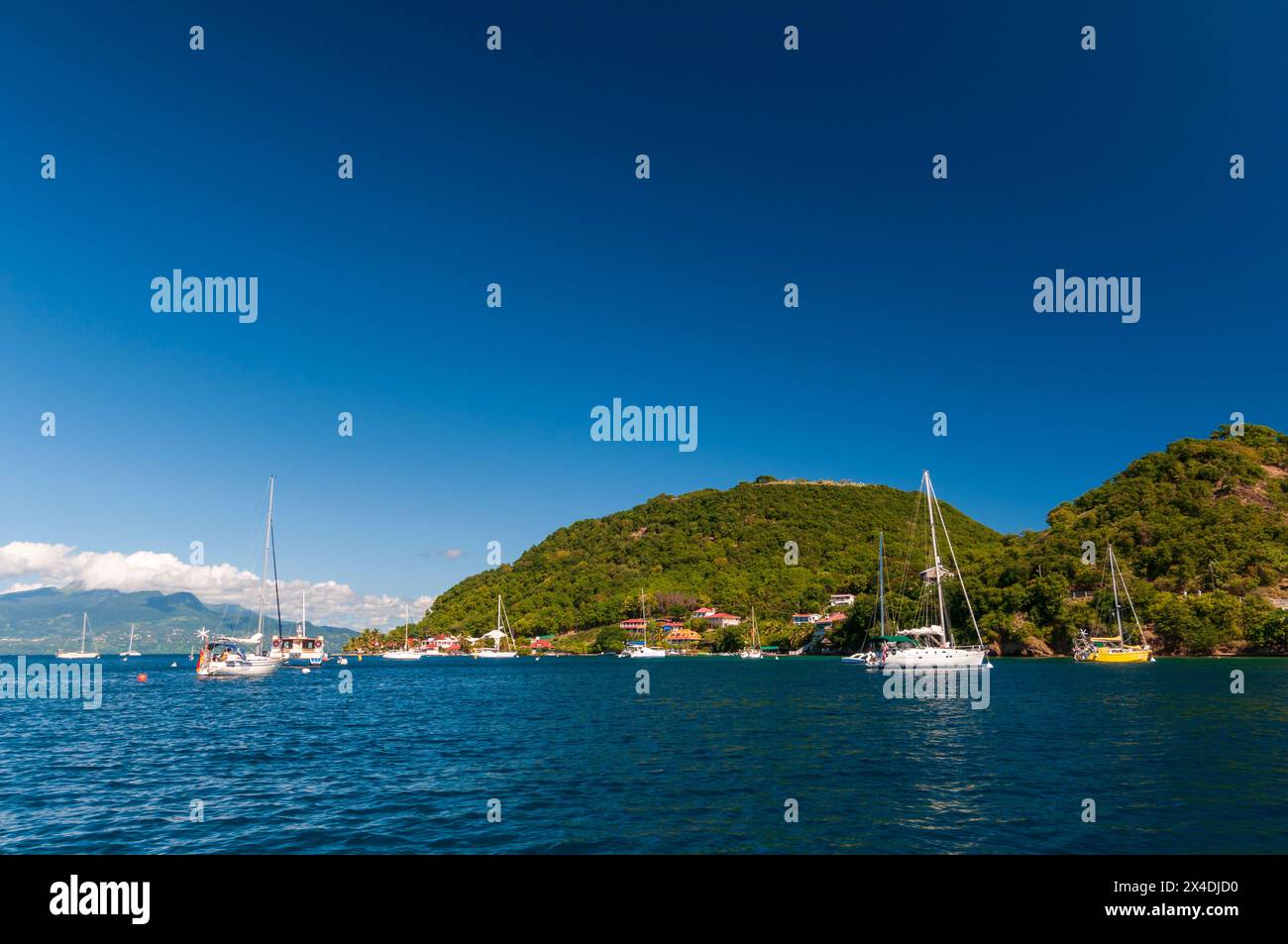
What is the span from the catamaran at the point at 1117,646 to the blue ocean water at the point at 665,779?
56.8 meters

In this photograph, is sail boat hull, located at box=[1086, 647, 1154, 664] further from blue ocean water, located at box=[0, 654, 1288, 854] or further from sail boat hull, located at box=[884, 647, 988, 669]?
blue ocean water, located at box=[0, 654, 1288, 854]

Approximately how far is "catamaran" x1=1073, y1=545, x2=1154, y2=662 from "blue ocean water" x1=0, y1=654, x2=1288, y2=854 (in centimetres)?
5679

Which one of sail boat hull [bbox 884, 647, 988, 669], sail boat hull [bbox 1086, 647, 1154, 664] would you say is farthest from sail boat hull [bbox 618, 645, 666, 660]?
sail boat hull [bbox 884, 647, 988, 669]

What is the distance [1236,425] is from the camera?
179 metres

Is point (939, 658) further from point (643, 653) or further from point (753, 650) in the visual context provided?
point (643, 653)

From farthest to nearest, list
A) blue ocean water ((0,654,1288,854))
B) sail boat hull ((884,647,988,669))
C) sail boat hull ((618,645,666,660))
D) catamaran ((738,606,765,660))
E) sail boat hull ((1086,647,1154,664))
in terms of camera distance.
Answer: sail boat hull ((618,645,666,660)), catamaran ((738,606,765,660)), sail boat hull ((1086,647,1154,664)), sail boat hull ((884,647,988,669)), blue ocean water ((0,654,1288,854))

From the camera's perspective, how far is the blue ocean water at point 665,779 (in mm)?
18781

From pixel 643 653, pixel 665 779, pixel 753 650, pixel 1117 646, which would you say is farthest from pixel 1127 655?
pixel 643 653

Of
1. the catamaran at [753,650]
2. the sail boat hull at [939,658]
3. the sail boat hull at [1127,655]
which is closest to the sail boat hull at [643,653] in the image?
the catamaran at [753,650]

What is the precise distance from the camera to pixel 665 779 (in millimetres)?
26328

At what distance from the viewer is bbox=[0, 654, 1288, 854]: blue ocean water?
1878cm

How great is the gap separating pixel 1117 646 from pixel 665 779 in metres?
114
